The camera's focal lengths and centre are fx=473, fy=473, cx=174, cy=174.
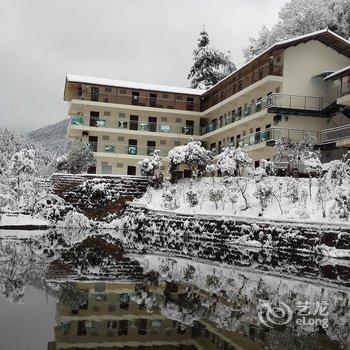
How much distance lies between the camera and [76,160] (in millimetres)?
35469

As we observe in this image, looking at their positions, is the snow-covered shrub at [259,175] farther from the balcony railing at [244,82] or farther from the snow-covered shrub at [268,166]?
the balcony railing at [244,82]

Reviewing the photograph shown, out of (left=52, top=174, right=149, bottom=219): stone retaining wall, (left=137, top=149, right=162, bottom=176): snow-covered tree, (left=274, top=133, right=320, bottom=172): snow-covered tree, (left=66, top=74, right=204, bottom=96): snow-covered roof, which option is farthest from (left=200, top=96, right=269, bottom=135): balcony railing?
(left=52, top=174, right=149, bottom=219): stone retaining wall

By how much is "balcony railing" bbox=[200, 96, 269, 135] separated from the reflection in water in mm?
16951

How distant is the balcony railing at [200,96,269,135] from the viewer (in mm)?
33862

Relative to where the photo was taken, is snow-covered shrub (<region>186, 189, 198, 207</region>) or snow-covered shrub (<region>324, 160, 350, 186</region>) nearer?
snow-covered shrub (<region>324, 160, 350, 186</region>)

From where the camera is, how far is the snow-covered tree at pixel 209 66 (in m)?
60.0

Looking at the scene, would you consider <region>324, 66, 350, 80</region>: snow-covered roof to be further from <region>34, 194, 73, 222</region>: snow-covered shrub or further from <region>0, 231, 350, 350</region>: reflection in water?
<region>34, 194, 73, 222</region>: snow-covered shrub

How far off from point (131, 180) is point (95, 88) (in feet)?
44.8

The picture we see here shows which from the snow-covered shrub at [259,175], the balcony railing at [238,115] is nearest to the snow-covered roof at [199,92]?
the balcony railing at [238,115]

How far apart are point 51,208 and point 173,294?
802 inches

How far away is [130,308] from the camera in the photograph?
891cm

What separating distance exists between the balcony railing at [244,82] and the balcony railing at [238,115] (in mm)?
1705

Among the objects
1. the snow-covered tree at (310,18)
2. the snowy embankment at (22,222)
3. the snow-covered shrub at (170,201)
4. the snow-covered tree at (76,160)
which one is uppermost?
the snow-covered tree at (310,18)

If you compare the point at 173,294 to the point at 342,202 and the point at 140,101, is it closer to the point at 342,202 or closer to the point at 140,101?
the point at 342,202
